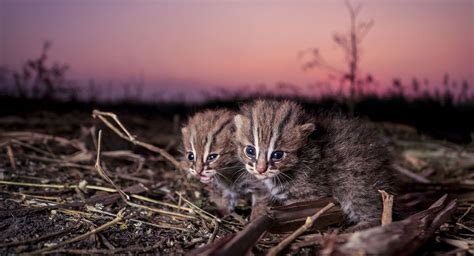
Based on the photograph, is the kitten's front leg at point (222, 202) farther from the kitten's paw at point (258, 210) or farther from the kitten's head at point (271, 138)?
the kitten's head at point (271, 138)

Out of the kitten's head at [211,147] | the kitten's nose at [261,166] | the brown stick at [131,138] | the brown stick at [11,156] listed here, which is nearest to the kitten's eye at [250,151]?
the kitten's nose at [261,166]

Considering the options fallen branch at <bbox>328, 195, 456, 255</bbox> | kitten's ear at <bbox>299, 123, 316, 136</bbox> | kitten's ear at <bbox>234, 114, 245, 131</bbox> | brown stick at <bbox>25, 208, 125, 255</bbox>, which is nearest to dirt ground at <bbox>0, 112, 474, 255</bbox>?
brown stick at <bbox>25, 208, 125, 255</bbox>

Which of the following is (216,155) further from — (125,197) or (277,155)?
(125,197)

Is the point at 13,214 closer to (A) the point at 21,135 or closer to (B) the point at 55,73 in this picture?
(A) the point at 21,135

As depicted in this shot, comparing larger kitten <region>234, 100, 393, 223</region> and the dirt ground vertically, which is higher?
larger kitten <region>234, 100, 393, 223</region>

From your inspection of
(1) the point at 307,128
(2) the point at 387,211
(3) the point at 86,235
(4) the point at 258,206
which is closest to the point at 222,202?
(4) the point at 258,206

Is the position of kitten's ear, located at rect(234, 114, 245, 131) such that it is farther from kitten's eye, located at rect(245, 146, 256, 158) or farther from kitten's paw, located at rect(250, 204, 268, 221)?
kitten's paw, located at rect(250, 204, 268, 221)
